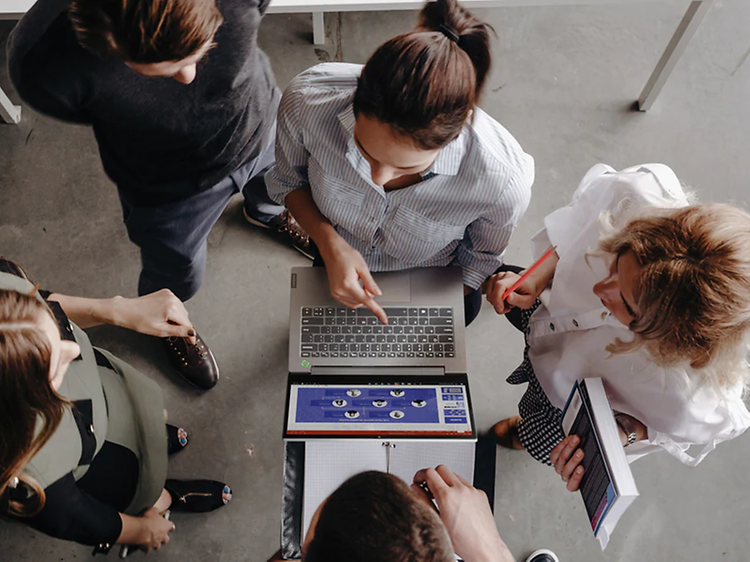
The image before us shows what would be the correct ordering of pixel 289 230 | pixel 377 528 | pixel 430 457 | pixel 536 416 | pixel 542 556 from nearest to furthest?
pixel 377 528 → pixel 430 457 → pixel 536 416 → pixel 542 556 → pixel 289 230

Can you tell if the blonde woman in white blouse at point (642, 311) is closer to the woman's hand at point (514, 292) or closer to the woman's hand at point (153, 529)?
the woman's hand at point (514, 292)

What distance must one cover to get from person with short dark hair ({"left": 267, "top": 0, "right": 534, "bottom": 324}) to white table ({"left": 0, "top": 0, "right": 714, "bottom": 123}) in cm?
74

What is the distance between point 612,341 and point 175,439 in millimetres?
1401

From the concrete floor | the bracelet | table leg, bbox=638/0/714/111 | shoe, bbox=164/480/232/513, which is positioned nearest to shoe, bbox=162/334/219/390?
the concrete floor

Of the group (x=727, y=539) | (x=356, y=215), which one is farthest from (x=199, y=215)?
(x=727, y=539)

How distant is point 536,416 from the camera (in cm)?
161

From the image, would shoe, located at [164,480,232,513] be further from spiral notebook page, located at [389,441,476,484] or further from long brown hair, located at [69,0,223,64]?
long brown hair, located at [69,0,223,64]

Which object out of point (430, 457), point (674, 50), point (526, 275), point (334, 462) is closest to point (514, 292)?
point (526, 275)

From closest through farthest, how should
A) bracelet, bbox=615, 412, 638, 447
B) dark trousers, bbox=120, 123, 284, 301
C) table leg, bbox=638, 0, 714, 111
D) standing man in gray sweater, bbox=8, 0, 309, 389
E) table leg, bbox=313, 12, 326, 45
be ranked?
1. standing man in gray sweater, bbox=8, 0, 309, 389
2. bracelet, bbox=615, 412, 638, 447
3. dark trousers, bbox=120, 123, 284, 301
4. table leg, bbox=638, 0, 714, 111
5. table leg, bbox=313, 12, 326, 45

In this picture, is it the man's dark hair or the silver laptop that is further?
the silver laptop

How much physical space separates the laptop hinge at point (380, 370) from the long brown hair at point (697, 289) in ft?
1.39

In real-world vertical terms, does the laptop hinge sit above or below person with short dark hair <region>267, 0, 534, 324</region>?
below

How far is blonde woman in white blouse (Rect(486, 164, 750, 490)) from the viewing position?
3.25 feet

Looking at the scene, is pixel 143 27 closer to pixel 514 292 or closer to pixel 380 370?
pixel 380 370
